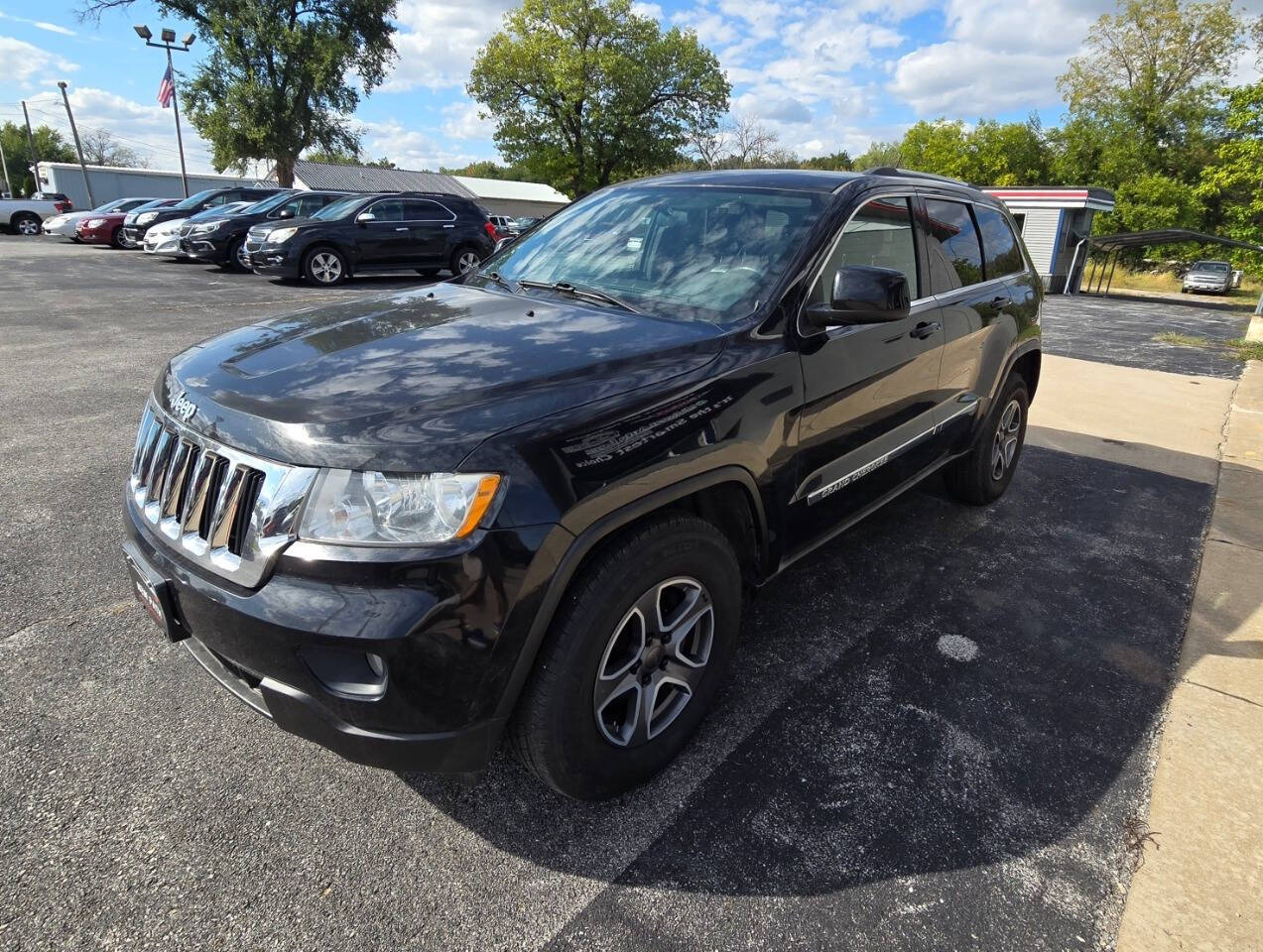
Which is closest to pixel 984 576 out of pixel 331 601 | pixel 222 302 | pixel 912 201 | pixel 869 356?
pixel 869 356

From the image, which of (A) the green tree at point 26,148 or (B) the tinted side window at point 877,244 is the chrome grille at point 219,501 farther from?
(A) the green tree at point 26,148

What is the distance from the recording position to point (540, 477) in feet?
5.82

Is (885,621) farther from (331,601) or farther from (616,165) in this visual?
(616,165)

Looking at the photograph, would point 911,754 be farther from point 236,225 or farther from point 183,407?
point 236,225

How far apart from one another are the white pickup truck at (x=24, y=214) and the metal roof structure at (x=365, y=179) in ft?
85.3

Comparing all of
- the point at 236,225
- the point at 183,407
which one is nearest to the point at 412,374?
the point at 183,407

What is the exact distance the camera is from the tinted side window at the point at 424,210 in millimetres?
14281

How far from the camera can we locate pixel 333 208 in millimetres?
13984

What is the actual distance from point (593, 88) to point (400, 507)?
128 feet

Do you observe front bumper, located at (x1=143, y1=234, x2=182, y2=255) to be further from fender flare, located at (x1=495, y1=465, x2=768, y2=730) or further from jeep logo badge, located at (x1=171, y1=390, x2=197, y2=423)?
fender flare, located at (x1=495, y1=465, x2=768, y2=730)

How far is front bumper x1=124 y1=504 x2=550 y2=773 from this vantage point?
1.67 meters

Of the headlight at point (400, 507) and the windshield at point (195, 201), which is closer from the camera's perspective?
the headlight at point (400, 507)

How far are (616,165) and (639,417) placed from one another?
3985cm

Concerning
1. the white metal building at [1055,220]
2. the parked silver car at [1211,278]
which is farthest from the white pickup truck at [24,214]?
the parked silver car at [1211,278]
